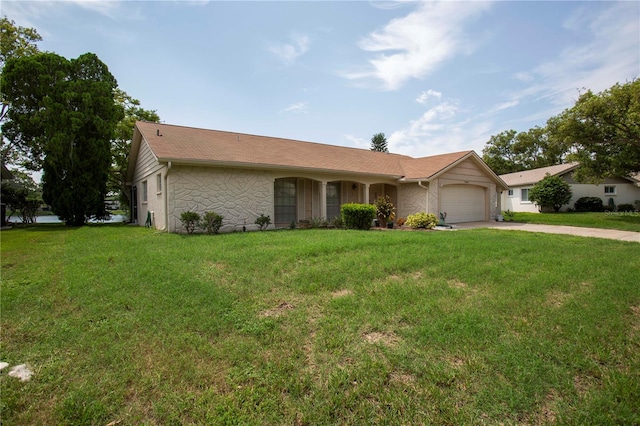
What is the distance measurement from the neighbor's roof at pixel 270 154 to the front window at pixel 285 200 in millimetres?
1278

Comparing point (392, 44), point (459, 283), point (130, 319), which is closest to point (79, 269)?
point (130, 319)

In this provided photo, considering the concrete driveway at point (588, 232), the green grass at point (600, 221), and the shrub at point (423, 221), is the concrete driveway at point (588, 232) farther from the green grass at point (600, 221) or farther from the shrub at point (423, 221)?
the shrub at point (423, 221)

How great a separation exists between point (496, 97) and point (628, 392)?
17684 mm

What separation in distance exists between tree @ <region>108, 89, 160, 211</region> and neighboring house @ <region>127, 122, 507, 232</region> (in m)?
3.15

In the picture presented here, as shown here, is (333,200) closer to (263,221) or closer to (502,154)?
(263,221)

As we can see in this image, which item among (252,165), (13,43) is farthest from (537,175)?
(13,43)

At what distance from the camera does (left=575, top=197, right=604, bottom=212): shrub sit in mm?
24345

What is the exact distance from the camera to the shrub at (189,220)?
35.1 ft

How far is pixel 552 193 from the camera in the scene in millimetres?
23422

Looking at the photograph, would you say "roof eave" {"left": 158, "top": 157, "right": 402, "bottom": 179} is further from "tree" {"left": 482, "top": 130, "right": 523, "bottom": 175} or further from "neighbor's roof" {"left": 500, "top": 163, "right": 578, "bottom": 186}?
"tree" {"left": 482, "top": 130, "right": 523, "bottom": 175}

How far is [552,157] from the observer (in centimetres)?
4094

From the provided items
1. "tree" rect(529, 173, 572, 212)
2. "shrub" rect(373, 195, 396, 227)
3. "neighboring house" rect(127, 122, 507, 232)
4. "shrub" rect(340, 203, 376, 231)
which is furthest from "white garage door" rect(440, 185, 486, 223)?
"tree" rect(529, 173, 572, 212)

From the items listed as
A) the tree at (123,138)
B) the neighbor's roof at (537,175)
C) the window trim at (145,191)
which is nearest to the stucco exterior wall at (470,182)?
the neighbor's roof at (537,175)

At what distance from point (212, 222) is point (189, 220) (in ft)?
2.57
